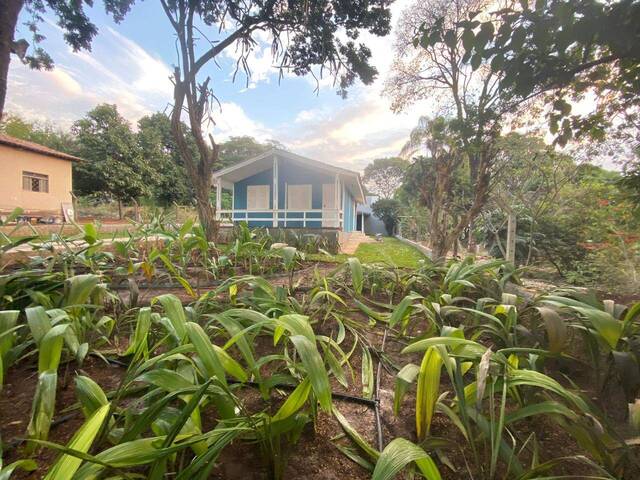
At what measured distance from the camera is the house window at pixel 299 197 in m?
12.6

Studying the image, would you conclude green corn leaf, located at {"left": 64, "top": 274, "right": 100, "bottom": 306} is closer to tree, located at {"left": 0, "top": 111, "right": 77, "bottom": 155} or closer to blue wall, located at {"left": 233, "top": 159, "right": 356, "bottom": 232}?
blue wall, located at {"left": 233, "top": 159, "right": 356, "bottom": 232}

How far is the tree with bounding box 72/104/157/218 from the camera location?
55.2 feet

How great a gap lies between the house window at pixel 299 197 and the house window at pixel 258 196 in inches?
38.7

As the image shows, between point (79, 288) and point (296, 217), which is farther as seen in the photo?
point (296, 217)

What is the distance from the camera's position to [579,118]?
2133 mm

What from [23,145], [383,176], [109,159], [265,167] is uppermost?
[383,176]

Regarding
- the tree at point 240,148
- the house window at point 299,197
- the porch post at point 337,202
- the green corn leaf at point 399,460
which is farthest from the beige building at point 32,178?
the tree at point 240,148

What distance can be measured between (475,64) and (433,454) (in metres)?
1.88

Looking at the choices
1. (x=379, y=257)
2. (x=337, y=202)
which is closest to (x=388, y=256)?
(x=379, y=257)

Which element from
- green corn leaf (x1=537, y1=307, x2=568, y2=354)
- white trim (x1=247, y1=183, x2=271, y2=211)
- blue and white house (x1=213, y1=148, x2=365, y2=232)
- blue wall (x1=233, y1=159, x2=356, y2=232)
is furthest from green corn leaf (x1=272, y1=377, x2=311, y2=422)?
white trim (x1=247, y1=183, x2=271, y2=211)

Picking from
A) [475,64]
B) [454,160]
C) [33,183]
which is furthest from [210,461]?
[33,183]

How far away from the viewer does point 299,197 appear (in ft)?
41.5

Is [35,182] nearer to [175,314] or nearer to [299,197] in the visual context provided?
[299,197]

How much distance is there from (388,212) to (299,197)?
1468cm
